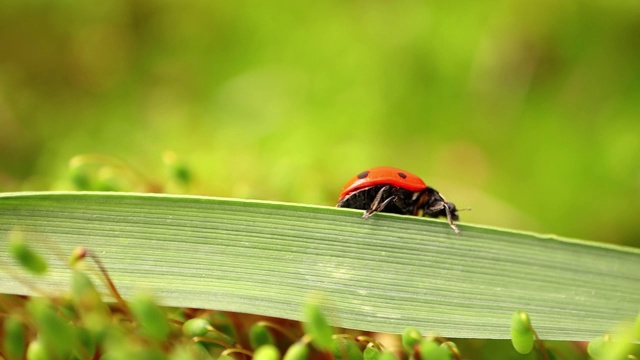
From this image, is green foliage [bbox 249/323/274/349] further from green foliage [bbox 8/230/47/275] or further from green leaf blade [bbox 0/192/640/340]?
green foliage [bbox 8/230/47/275]

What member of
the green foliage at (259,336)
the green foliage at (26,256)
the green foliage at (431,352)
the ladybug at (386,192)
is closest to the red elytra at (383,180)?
the ladybug at (386,192)

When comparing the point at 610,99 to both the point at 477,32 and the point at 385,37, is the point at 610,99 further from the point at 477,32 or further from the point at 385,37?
the point at 385,37

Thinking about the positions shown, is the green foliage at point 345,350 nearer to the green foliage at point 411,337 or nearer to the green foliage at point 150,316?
the green foliage at point 411,337

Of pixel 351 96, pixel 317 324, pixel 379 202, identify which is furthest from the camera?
pixel 351 96

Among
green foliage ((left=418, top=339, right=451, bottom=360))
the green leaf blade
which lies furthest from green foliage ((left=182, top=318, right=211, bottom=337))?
green foliage ((left=418, top=339, right=451, bottom=360))

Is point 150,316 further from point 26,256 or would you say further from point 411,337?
point 411,337

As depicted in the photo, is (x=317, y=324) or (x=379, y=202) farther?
(x=379, y=202)

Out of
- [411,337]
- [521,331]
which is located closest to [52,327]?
[411,337]
